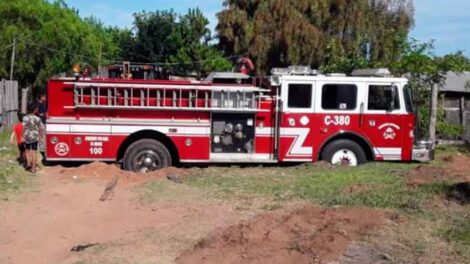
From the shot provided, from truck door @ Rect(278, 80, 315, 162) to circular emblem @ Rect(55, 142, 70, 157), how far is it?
451cm

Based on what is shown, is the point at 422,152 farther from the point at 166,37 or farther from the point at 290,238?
the point at 166,37

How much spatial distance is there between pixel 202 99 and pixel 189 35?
32270mm

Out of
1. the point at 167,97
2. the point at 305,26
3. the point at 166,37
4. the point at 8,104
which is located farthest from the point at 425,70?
the point at 166,37

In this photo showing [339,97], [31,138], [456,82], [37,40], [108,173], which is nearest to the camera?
[108,173]

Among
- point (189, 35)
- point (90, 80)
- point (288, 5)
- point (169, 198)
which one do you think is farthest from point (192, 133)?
point (189, 35)

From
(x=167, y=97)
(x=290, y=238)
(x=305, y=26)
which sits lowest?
(x=290, y=238)

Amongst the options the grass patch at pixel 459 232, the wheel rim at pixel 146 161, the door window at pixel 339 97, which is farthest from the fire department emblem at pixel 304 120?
the grass patch at pixel 459 232

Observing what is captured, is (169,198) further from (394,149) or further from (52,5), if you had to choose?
(52,5)

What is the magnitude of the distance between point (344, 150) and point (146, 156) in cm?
435

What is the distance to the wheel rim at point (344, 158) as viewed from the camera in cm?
1495

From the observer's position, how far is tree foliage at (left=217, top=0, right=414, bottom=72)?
40312 mm

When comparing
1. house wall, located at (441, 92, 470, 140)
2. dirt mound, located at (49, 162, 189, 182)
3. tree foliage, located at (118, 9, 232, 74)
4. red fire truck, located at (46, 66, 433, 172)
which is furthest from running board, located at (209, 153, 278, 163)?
tree foliage, located at (118, 9, 232, 74)

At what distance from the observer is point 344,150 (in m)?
15.0

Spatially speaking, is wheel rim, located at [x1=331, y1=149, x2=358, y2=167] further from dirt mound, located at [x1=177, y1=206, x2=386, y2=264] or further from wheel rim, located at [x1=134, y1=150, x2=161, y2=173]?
dirt mound, located at [x1=177, y1=206, x2=386, y2=264]
